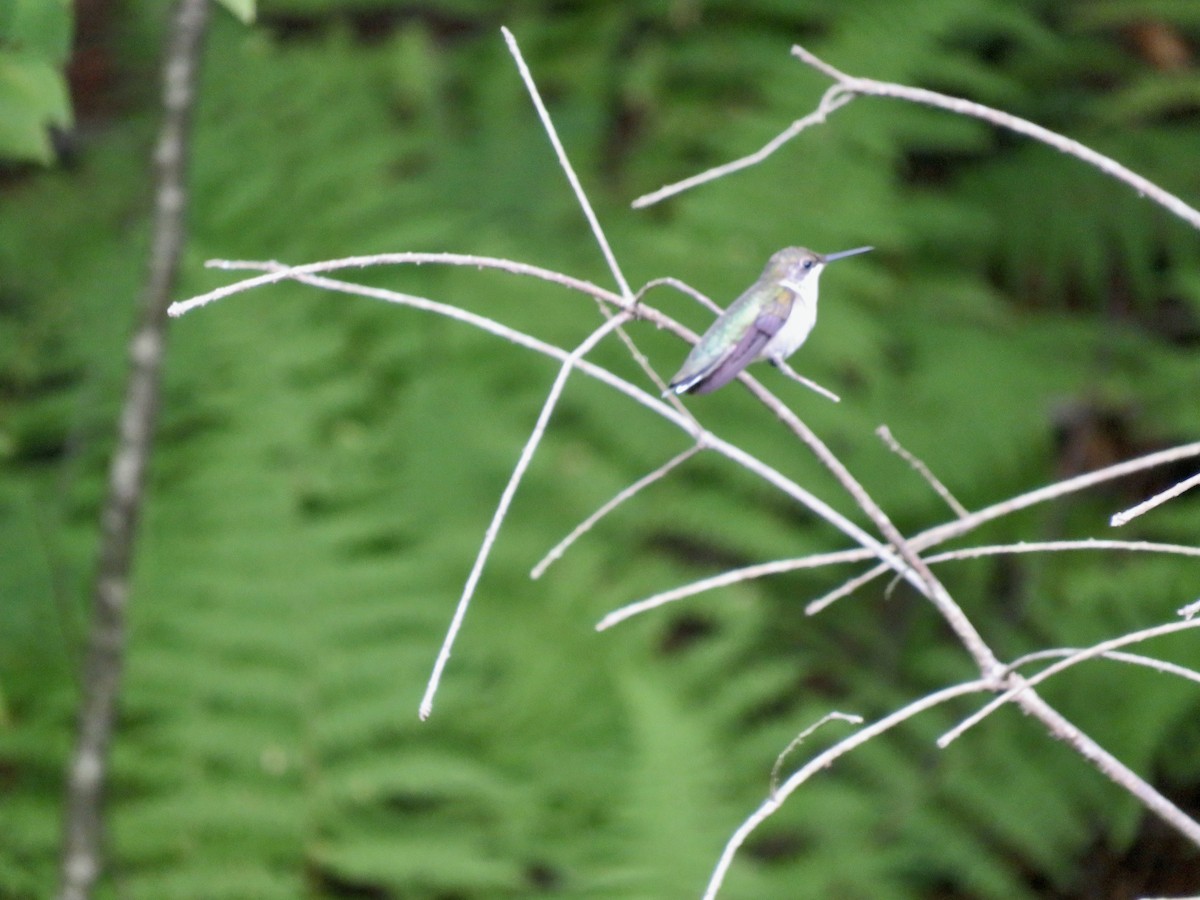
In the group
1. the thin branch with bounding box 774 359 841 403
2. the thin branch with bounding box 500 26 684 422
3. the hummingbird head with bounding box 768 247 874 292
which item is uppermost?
the thin branch with bounding box 500 26 684 422

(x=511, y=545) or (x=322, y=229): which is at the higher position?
(x=322, y=229)

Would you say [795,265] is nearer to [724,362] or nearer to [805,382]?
Answer: [724,362]

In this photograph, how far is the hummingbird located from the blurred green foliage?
128 centimetres

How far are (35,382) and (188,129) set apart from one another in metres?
2.06

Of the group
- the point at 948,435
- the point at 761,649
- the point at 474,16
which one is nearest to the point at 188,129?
the point at 761,649

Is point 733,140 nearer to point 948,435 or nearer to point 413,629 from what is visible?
point 948,435

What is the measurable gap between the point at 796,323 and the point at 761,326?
7.1 inches

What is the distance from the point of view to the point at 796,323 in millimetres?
2119

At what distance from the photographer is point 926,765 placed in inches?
151

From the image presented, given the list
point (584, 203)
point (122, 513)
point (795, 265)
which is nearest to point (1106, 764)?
point (584, 203)

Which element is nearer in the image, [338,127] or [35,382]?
[35,382]

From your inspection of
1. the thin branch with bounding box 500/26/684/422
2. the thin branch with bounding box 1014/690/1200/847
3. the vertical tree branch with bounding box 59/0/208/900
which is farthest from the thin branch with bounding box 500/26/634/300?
the vertical tree branch with bounding box 59/0/208/900

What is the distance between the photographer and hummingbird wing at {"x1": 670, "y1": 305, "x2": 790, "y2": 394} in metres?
1.79

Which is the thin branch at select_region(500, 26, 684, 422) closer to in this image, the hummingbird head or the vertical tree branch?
the hummingbird head
